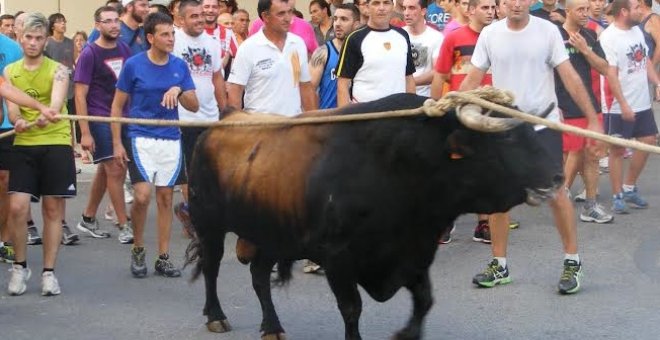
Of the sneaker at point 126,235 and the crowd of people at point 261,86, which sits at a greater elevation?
the crowd of people at point 261,86

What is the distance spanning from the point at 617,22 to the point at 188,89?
4415mm

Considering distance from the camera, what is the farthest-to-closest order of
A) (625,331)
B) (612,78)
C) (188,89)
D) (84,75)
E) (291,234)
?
(612,78) < (84,75) < (188,89) < (625,331) < (291,234)

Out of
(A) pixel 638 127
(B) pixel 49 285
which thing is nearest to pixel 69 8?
(A) pixel 638 127

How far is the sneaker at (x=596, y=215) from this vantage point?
34.5 ft

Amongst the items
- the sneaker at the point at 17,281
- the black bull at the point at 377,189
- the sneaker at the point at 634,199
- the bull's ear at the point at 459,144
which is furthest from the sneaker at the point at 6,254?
the sneaker at the point at 634,199

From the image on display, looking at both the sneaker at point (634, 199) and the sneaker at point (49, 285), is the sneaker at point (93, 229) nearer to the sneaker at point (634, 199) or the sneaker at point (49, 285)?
the sneaker at point (49, 285)

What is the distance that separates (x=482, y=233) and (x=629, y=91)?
7.78 feet

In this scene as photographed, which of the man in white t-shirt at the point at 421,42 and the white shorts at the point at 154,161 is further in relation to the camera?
the man in white t-shirt at the point at 421,42

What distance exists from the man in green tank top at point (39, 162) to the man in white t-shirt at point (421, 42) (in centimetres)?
324

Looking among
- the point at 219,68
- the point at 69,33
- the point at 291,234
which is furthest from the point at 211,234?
the point at 69,33

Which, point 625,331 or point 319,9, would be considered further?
point 319,9

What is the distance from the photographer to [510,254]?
30.6ft

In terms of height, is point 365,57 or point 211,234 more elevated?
point 365,57

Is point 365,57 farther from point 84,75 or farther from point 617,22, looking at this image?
point 617,22
